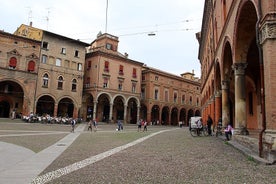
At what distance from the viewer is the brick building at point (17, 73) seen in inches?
1307

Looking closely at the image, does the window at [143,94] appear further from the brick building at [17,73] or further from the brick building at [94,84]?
the brick building at [17,73]

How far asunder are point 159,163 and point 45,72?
33541 mm

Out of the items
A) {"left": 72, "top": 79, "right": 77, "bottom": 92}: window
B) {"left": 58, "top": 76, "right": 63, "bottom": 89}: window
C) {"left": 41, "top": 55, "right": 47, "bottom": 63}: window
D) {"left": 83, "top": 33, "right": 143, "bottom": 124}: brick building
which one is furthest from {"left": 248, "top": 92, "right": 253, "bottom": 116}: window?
{"left": 41, "top": 55, "right": 47, "bottom": 63}: window

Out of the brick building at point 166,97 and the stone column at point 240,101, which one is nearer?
the stone column at point 240,101

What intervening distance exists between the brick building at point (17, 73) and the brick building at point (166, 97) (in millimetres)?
22780

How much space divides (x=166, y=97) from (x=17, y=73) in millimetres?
30913

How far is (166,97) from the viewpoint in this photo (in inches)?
2132

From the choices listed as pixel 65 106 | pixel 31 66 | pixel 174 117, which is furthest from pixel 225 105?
pixel 174 117

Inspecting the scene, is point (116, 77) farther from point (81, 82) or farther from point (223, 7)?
point (223, 7)

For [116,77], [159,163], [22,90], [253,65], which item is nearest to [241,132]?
[159,163]

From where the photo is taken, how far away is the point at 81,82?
135 ft

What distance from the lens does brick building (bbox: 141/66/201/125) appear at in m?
50.8

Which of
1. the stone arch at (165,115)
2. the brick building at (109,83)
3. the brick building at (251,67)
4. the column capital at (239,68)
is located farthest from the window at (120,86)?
the column capital at (239,68)

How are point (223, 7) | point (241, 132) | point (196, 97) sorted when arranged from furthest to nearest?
point (196, 97)
point (223, 7)
point (241, 132)
